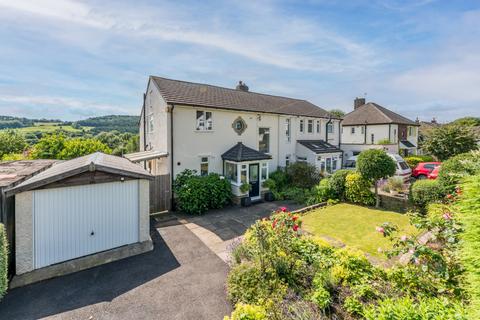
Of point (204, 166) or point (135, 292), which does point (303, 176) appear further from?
point (135, 292)

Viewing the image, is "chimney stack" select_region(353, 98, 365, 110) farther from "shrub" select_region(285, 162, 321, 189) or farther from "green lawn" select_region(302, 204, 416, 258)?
"green lawn" select_region(302, 204, 416, 258)

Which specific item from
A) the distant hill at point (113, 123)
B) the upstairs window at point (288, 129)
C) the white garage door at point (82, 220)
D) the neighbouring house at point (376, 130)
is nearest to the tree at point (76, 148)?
the white garage door at point (82, 220)

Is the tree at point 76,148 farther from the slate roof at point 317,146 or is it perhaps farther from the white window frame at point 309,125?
the white window frame at point 309,125

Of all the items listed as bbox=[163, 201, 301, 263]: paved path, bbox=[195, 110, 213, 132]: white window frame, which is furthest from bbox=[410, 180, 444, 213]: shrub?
bbox=[195, 110, 213, 132]: white window frame

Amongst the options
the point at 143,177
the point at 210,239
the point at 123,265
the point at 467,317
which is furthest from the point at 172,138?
the point at 467,317

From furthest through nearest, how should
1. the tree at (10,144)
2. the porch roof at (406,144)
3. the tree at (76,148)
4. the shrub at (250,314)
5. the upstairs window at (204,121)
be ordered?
1. the porch roof at (406,144)
2. the tree at (10,144)
3. the tree at (76,148)
4. the upstairs window at (204,121)
5. the shrub at (250,314)

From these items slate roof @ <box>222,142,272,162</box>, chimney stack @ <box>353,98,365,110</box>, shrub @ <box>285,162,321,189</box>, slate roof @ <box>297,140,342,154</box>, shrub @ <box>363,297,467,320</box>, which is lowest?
shrub @ <box>363,297,467,320</box>
